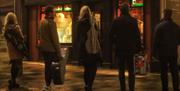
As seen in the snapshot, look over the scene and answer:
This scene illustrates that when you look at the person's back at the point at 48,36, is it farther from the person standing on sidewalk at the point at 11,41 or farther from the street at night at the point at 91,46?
the person standing on sidewalk at the point at 11,41

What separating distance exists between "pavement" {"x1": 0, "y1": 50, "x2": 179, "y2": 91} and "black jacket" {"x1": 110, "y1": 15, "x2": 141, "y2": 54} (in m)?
2.10

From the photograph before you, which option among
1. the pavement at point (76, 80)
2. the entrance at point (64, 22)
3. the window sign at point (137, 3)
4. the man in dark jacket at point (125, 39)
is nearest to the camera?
the man in dark jacket at point (125, 39)

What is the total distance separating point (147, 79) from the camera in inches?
583

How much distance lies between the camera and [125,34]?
10.4 metres

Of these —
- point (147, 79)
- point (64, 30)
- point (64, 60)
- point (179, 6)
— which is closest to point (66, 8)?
point (64, 30)

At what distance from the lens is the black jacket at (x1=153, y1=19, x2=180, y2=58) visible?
10.7 meters

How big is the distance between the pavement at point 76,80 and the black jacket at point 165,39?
1692mm

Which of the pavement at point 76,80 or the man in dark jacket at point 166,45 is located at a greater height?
the man in dark jacket at point 166,45

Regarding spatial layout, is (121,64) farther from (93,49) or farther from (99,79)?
(99,79)

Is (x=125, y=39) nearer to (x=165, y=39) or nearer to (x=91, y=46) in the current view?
(x=91, y=46)

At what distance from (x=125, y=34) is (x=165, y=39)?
3.21 feet

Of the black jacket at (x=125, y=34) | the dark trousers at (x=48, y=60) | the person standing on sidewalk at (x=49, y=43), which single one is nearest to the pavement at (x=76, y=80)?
the dark trousers at (x=48, y=60)

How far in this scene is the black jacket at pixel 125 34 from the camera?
10.4m

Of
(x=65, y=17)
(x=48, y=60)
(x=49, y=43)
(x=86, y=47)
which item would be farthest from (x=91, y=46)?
(x=65, y=17)
